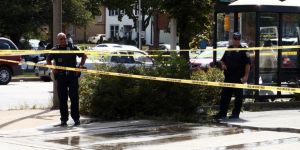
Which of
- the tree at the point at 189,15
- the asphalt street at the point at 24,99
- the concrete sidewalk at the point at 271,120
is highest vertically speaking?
the tree at the point at 189,15

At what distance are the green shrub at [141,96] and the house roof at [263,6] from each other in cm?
240

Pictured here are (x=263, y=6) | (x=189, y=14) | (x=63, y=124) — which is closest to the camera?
(x=63, y=124)

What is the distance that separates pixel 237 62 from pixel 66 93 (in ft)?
11.3

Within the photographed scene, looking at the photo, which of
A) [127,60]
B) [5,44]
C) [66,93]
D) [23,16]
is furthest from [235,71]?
[23,16]

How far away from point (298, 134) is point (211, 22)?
597cm

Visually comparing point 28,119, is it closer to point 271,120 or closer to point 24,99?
point 271,120

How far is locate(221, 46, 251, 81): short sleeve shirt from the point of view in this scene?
40.9 ft

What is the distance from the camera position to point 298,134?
10.6 meters

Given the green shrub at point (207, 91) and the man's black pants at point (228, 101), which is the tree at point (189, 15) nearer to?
the green shrub at point (207, 91)

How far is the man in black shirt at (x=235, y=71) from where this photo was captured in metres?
12.5

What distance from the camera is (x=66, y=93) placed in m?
12.0

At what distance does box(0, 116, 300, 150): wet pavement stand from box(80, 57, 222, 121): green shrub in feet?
1.85

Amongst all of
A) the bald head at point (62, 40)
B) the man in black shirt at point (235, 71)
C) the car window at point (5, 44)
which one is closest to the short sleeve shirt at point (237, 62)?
the man in black shirt at point (235, 71)

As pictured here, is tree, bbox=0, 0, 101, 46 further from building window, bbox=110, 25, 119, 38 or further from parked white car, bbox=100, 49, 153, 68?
building window, bbox=110, 25, 119, 38
